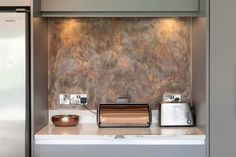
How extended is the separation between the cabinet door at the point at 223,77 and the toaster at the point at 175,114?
0.38 meters

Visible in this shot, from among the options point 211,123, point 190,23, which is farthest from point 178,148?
point 190,23

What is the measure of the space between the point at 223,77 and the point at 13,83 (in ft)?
4.54

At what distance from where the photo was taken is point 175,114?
294 cm

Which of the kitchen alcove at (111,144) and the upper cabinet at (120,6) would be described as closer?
the kitchen alcove at (111,144)

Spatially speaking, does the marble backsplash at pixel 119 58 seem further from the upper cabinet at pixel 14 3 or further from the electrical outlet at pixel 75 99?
the upper cabinet at pixel 14 3

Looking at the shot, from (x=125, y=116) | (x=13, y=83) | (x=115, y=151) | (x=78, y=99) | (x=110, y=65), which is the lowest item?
(x=115, y=151)

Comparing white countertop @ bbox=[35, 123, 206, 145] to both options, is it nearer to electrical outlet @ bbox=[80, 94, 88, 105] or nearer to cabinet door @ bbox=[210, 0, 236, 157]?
A: cabinet door @ bbox=[210, 0, 236, 157]

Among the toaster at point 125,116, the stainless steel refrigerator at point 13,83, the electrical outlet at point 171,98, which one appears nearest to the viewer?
the stainless steel refrigerator at point 13,83

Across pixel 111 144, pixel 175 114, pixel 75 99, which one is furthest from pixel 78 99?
pixel 175 114

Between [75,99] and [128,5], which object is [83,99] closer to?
[75,99]

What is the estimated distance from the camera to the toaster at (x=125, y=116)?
2.90 m

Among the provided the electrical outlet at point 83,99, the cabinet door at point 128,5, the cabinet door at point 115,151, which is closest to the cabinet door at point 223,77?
the cabinet door at point 115,151

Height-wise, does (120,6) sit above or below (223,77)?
above

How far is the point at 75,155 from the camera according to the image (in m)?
2.59
